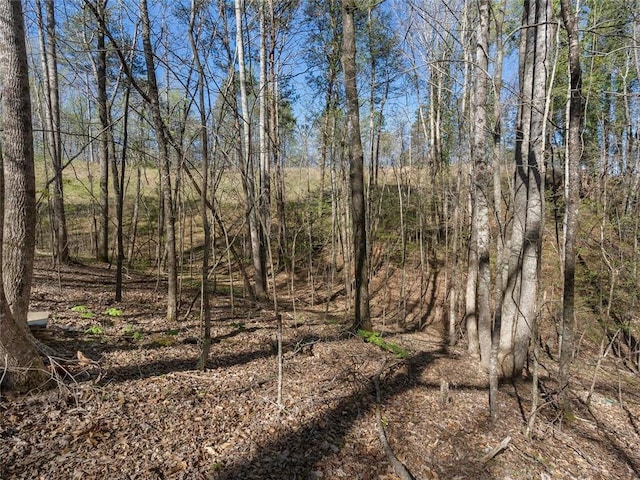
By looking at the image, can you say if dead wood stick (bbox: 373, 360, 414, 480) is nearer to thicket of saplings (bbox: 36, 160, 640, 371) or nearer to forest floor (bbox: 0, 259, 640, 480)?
forest floor (bbox: 0, 259, 640, 480)

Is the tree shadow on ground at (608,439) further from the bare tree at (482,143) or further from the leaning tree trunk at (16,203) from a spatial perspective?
the leaning tree trunk at (16,203)

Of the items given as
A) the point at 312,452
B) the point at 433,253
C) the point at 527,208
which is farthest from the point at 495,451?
the point at 433,253

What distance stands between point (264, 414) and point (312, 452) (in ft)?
2.17

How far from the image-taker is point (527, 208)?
16.9 ft

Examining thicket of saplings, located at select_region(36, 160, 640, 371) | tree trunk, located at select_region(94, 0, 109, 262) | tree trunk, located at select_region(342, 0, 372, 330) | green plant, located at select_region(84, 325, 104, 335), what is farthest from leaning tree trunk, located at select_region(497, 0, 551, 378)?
tree trunk, located at select_region(94, 0, 109, 262)

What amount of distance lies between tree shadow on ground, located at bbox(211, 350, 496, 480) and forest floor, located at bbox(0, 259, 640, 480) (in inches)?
0.5

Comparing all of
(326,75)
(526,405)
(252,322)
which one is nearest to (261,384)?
(252,322)

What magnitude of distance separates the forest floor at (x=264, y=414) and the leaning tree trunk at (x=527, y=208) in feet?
2.72

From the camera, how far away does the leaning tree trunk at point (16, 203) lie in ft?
9.71

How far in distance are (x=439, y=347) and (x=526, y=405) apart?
244 cm

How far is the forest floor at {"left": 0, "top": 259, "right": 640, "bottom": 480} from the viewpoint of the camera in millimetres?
2725

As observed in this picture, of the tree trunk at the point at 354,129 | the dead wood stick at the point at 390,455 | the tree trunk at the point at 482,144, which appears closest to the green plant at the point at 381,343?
the tree trunk at the point at 354,129

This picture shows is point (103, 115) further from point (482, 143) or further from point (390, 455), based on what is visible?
point (390, 455)

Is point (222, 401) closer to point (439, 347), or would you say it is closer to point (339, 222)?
point (439, 347)
